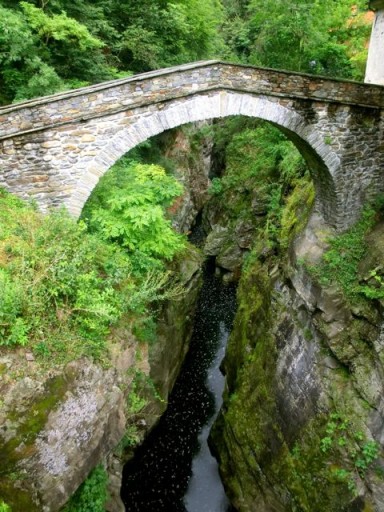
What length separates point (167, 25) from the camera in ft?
38.6

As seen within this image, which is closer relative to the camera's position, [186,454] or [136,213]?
[136,213]

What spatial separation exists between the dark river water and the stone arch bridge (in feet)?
24.3

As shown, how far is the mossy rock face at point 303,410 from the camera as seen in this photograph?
7.12m

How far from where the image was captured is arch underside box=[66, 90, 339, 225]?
7.25m

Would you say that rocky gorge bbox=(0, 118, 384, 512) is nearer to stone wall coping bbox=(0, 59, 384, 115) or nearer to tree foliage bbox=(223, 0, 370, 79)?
tree foliage bbox=(223, 0, 370, 79)

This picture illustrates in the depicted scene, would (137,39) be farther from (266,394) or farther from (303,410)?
(303,410)

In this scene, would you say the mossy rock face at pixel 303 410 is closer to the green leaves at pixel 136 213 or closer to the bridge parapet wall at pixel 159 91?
the green leaves at pixel 136 213

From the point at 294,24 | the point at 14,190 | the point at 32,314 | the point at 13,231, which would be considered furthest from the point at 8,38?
the point at 294,24

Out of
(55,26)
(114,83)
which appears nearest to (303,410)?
(114,83)

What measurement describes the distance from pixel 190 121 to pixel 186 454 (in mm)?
9033

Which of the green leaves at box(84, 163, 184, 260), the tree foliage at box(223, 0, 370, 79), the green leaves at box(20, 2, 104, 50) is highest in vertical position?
the tree foliage at box(223, 0, 370, 79)

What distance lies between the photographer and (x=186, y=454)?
11.1 metres

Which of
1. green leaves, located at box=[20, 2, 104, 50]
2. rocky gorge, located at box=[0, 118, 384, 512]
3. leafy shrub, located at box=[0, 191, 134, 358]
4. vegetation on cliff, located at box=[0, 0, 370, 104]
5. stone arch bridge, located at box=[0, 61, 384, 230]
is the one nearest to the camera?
rocky gorge, located at box=[0, 118, 384, 512]

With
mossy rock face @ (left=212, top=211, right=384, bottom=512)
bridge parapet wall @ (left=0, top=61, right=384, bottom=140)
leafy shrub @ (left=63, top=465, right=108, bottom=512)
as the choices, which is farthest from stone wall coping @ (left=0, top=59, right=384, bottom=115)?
leafy shrub @ (left=63, top=465, right=108, bottom=512)
